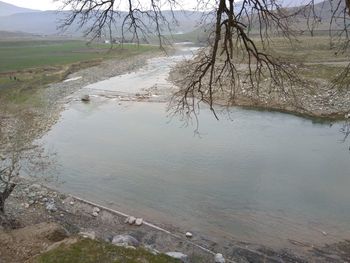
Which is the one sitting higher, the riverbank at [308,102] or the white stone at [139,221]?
the riverbank at [308,102]

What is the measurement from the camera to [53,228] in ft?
33.4

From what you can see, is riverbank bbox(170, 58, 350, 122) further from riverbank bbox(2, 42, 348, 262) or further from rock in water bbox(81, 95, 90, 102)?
riverbank bbox(2, 42, 348, 262)

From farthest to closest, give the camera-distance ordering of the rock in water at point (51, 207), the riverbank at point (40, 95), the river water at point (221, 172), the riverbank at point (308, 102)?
the riverbank at point (308, 102), the riverbank at point (40, 95), the rock in water at point (51, 207), the river water at point (221, 172)

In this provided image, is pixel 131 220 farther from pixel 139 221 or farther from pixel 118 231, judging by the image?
pixel 118 231

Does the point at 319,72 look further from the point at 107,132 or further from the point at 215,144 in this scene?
the point at 107,132

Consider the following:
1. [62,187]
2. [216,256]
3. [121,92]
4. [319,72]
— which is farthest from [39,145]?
[319,72]

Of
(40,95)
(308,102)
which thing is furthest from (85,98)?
(308,102)

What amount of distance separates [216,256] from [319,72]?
29.7 m

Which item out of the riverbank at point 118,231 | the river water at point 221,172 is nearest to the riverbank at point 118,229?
the riverbank at point 118,231

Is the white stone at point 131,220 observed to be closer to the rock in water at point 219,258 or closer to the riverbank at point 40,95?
the rock in water at point 219,258

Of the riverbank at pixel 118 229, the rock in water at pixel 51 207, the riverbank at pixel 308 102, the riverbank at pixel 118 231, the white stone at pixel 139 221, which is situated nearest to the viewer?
the riverbank at pixel 118 231

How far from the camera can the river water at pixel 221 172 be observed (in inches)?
523

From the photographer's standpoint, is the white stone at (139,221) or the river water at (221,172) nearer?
the white stone at (139,221)

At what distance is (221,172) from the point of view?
1722 centimetres
